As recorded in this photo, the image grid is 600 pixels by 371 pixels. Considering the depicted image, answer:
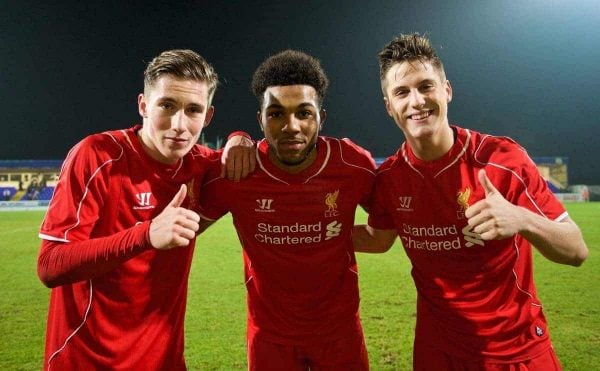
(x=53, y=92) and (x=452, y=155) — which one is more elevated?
(x=53, y=92)

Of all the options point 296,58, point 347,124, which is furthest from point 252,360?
point 347,124

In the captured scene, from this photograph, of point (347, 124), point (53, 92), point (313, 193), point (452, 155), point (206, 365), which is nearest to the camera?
point (452, 155)

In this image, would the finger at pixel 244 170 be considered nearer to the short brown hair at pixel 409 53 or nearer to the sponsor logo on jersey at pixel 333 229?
the sponsor logo on jersey at pixel 333 229

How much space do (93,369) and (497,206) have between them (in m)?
2.04

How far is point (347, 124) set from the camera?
53.6 meters

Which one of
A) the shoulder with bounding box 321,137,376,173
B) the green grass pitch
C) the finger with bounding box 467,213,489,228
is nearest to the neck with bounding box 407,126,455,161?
the shoulder with bounding box 321,137,376,173

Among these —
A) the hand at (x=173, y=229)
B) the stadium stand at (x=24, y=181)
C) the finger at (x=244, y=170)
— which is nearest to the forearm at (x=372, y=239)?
the finger at (x=244, y=170)

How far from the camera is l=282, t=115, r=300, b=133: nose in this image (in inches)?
95.8

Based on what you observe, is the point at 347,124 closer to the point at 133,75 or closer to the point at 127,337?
the point at 133,75

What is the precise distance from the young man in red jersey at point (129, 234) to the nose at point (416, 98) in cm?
117

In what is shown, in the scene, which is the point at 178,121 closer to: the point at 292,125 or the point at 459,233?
the point at 292,125

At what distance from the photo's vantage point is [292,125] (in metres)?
2.44

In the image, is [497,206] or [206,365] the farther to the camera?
[206,365]

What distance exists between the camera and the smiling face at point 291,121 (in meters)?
2.45
